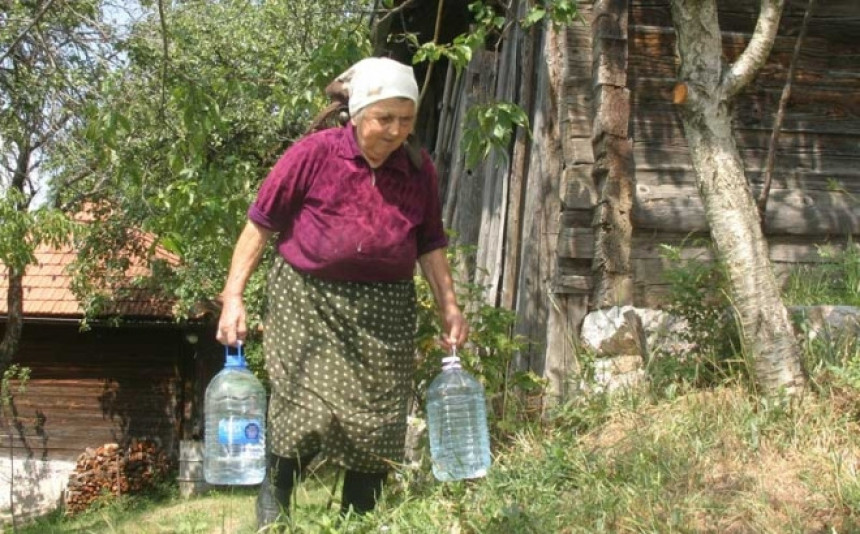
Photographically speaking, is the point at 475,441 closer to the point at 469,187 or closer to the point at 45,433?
the point at 469,187

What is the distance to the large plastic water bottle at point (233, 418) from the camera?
3.61 m

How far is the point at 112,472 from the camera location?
15.1 m

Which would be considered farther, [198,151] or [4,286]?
[4,286]

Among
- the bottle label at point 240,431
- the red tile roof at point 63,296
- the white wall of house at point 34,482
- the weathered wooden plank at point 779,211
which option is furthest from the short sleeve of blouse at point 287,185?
the white wall of house at point 34,482

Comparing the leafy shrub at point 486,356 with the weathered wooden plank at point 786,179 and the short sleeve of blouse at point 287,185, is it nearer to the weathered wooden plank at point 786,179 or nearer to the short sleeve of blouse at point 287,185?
the short sleeve of blouse at point 287,185

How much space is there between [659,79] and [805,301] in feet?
4.97

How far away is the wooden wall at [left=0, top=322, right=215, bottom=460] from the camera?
16.1m

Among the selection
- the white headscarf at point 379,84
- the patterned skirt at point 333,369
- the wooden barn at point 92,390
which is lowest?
the wooden barn at point 92,390

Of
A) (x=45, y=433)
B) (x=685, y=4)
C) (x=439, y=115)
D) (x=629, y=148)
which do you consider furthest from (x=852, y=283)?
(x=45, y=433)

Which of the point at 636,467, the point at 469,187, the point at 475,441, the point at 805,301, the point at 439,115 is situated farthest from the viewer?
the point at 439,115

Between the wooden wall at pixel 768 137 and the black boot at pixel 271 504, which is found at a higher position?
the wooden wall at pixel 768 137

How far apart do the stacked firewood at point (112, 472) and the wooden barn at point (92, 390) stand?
17.5 inches

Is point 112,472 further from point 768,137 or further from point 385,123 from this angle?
point 385,123

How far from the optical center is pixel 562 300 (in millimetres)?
5430
